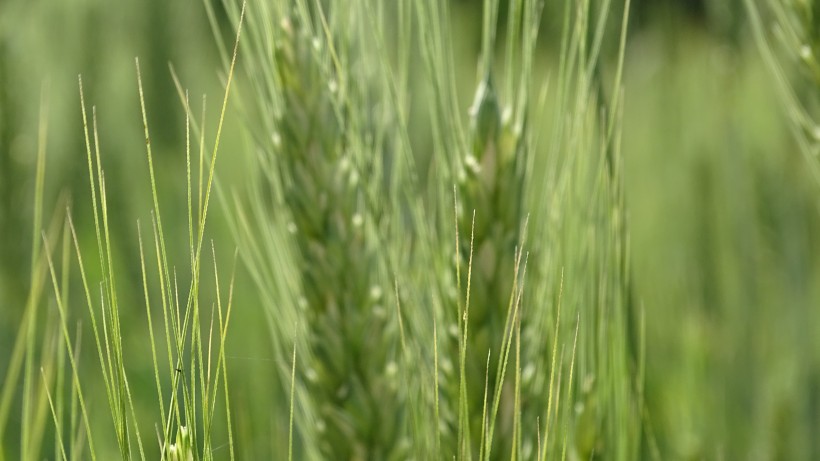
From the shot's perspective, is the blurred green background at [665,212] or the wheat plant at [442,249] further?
the blurred green background at [665,212]

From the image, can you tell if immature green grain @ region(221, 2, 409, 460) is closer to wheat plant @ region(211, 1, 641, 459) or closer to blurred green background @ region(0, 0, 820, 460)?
wheat plant @ region(211, 1, 641, 459)

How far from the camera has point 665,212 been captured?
4.74 feet

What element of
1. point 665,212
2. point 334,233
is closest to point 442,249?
point 334,233

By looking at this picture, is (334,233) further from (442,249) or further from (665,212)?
(665,212)

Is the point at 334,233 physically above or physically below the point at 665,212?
above

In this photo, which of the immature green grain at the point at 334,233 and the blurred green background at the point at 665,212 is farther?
the blurred green background at the point at 665,212

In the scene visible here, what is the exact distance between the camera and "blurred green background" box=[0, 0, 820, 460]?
1010 mm

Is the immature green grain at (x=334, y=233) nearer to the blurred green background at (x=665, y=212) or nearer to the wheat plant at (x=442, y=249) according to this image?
the wheat plant at (x=442, y=249)

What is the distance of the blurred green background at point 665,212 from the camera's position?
1010 millimetres

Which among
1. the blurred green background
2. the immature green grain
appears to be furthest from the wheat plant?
the blurred green background

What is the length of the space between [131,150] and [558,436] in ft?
3.84

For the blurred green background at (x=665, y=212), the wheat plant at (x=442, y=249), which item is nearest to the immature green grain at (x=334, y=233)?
the wheat plant at (x=442, y=249)

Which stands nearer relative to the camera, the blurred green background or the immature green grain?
the immature green grain

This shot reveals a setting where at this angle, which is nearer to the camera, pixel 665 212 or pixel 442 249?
pixel 442 249
